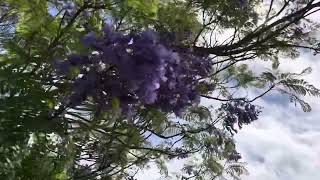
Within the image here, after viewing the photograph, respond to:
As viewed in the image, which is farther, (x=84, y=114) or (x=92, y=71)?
(x=84, y=114)

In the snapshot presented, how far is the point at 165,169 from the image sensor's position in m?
9.57

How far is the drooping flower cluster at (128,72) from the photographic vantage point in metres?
3.60

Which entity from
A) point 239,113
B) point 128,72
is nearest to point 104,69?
point 128,72

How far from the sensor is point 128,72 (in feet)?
11.8

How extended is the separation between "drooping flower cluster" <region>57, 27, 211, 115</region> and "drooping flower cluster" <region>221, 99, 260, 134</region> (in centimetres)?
203

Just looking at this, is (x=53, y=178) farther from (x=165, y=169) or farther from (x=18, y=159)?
(x=165, y=169)

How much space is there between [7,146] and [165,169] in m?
5.40

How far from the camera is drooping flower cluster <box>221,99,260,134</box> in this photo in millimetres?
6051

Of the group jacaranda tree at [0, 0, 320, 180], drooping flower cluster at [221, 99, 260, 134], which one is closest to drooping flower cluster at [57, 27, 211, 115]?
jacaranda tree at [0, 0, 320, 180]

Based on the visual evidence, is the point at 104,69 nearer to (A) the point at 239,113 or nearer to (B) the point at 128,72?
(B) the point at 128,72

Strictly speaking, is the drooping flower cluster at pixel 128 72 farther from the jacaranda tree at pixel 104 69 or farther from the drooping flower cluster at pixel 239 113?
the drooping flower cluster at pixel 239 113

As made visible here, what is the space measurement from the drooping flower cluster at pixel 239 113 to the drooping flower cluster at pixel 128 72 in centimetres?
203

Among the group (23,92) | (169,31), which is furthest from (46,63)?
(169,31)

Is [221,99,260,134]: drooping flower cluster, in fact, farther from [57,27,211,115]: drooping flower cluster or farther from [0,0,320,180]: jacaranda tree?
[57,27,211,115]: drooping flower cluster
